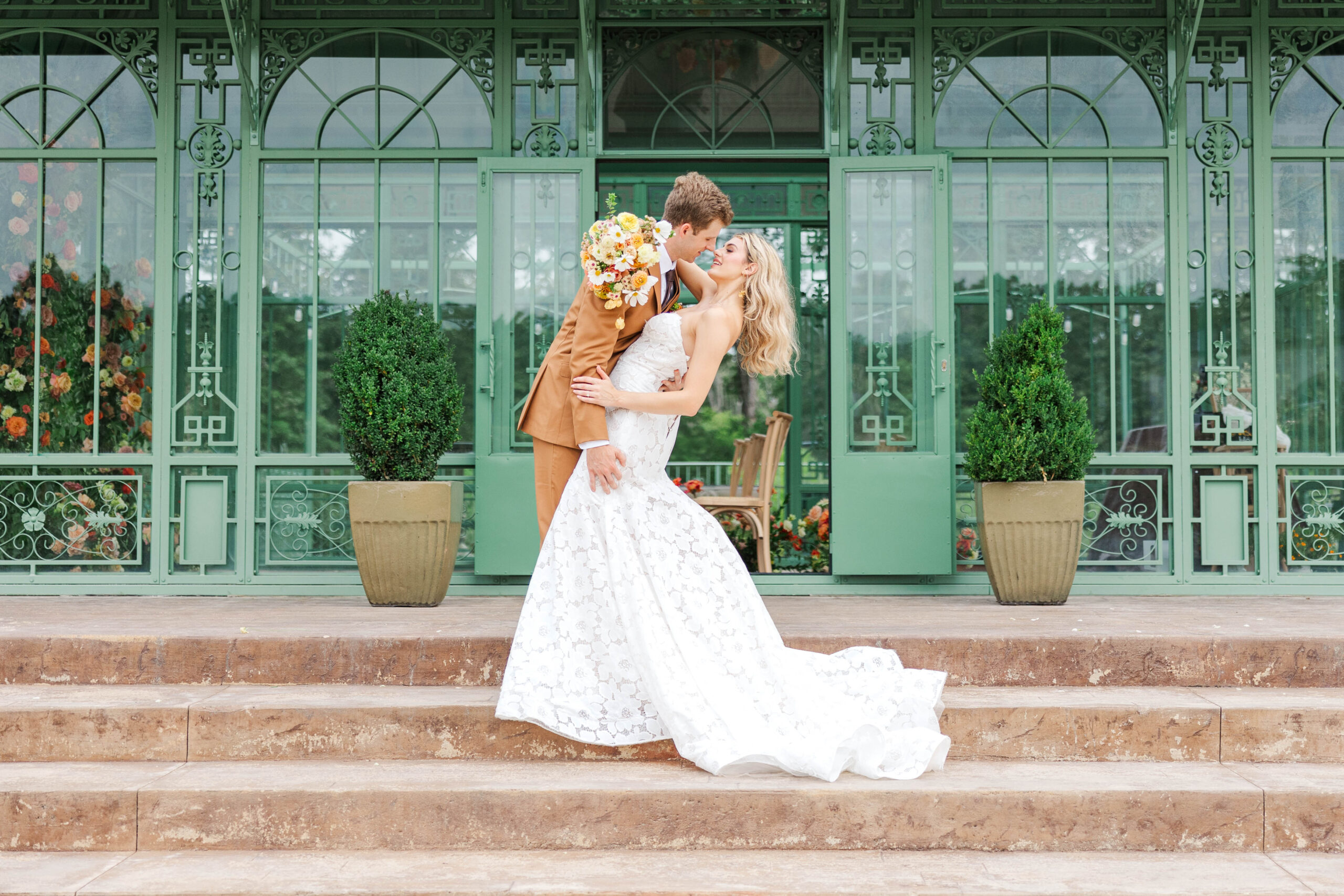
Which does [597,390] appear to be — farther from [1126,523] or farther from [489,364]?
[1126,523]

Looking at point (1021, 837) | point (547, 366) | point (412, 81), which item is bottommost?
point (1021, 837)

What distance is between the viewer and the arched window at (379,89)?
19.4 feet

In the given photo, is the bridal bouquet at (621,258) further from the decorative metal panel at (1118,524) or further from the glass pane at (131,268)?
the glass pane at (131,268)

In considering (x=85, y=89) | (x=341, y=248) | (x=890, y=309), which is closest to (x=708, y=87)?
(x=890, y=309)

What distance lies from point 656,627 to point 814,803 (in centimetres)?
70

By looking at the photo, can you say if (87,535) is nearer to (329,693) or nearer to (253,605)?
(253,605)

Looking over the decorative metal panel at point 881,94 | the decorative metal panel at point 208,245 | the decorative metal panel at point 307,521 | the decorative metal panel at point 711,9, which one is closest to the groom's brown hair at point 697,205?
the decorative metal panel at point 881,94

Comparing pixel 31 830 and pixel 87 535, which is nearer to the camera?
pixel 31 830

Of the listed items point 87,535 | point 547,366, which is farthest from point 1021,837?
point 87,535

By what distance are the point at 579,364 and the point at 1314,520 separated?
443cm

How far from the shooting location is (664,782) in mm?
3168

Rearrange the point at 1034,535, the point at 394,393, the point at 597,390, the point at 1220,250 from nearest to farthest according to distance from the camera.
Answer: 1. the point at 597,390
2. the point at 394,393
3. the point at 1034,535
4. the point at 1220,250

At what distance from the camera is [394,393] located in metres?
5.01

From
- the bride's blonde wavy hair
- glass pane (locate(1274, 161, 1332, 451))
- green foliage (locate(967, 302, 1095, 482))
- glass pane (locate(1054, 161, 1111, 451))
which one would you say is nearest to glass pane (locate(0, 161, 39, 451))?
the bride's blonde wavy hair
